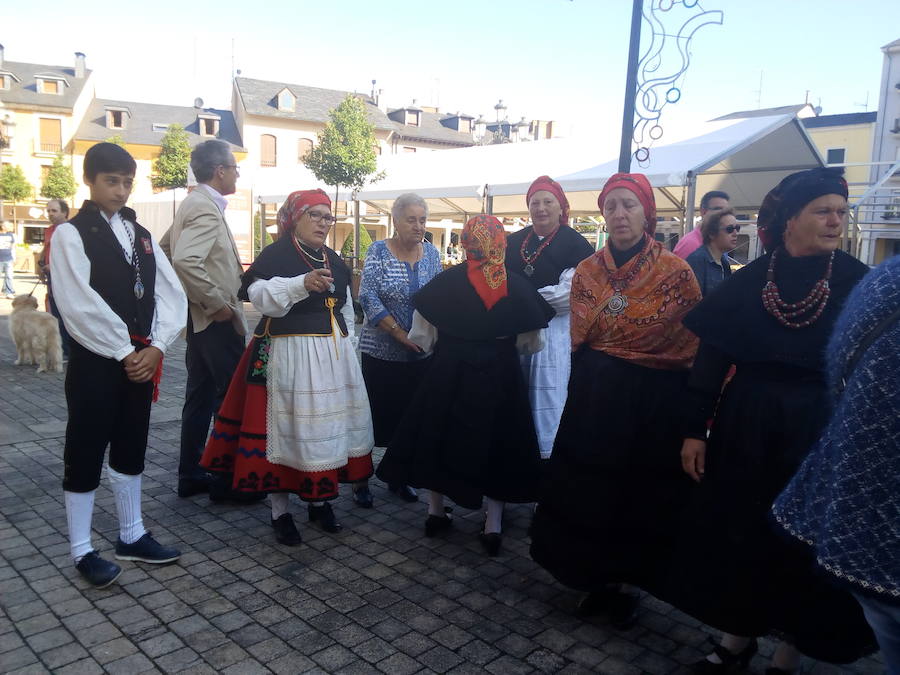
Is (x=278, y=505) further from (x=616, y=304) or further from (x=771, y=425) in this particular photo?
(x=771, y=425)

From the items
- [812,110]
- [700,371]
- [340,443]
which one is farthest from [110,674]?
[812,110]

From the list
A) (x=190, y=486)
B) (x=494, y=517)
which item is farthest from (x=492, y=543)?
(x=190, y=486)

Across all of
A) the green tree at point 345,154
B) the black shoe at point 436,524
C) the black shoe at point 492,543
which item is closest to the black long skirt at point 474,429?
the black shoe at point 492,543

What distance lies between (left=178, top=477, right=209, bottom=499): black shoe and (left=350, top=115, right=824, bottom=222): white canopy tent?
19.7ft

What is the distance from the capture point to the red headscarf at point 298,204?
384cm

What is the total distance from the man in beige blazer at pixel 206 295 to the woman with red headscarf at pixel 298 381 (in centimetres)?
45

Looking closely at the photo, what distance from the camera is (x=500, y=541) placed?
3873mm

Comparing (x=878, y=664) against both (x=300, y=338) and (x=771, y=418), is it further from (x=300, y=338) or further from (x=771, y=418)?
(x=300, y=338)

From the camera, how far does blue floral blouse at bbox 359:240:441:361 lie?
440 centimetres

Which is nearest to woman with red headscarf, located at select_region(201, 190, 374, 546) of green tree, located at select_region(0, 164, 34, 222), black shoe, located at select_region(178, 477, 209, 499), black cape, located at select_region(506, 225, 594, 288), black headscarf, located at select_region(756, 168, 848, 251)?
black shoe, located at select_region(178, 477, 209, 499)

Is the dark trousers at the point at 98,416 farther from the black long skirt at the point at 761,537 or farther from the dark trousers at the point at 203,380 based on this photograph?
the black long skirt at the point at 761,537

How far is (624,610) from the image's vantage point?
312cm

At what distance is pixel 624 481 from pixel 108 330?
235 centimetres

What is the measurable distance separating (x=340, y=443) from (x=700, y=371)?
2.00m
